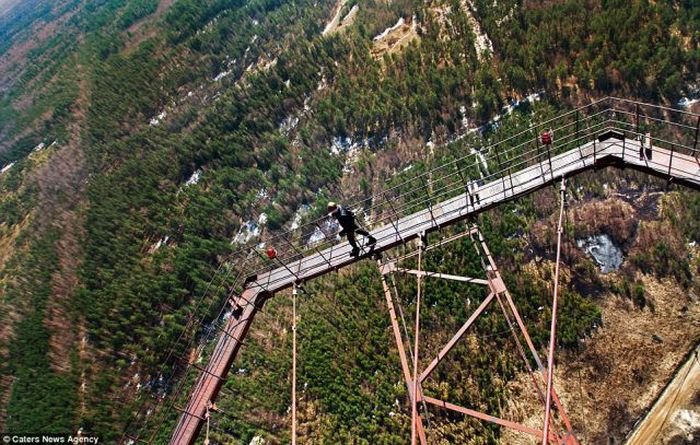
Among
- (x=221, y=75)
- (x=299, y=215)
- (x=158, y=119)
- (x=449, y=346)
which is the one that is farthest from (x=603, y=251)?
(x=158, y=119)

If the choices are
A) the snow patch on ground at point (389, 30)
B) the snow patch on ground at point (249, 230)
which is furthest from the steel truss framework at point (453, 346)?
the snow patch on ground at point (389, 30)

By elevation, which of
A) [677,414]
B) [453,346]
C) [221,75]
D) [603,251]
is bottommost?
[677,414]

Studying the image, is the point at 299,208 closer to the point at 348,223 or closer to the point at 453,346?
the point at 348,223

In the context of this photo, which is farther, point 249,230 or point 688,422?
point 249,230

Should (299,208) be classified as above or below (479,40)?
below

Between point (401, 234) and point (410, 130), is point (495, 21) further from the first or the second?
point (401, 234)

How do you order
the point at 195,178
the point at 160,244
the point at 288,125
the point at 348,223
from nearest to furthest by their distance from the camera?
the point at 348,223
the point at 160,244
the point at 288,125
the point at 195,178
